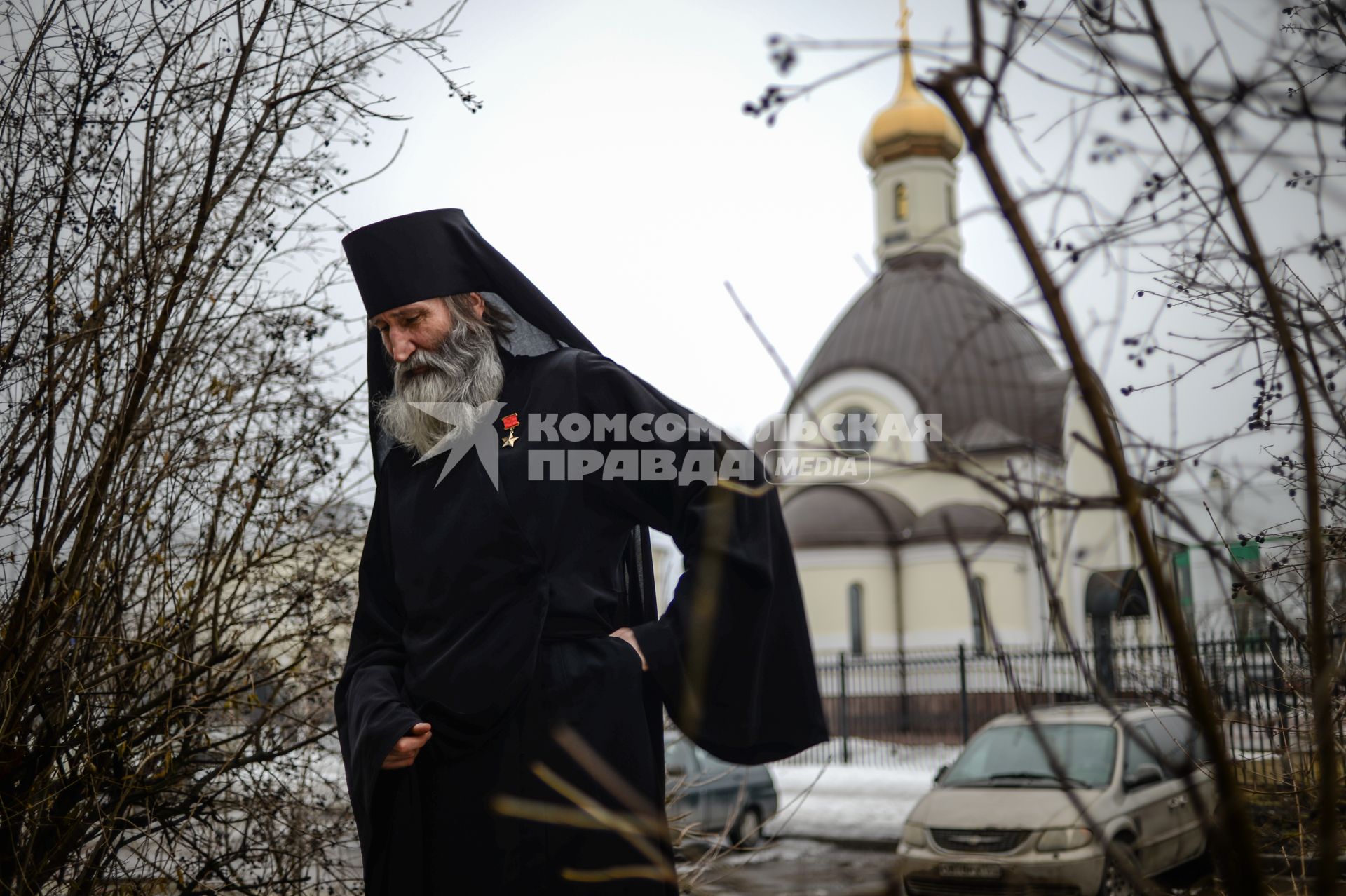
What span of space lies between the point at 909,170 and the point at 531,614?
33417 millimetres

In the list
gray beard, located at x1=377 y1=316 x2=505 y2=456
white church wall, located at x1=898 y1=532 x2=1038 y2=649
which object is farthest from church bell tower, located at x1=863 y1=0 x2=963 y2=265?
gray beard, located at x1=377 y1=316 x2=505 y2=456

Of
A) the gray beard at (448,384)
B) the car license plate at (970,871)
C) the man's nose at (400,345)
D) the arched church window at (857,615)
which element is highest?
the man's nose at (400,345)

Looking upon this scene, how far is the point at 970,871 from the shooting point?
7750mm

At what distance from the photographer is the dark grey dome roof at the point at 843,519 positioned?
83.9 feet

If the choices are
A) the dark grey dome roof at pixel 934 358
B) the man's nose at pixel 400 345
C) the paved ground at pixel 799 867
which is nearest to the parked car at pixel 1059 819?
the paved ground at pixel 799 867

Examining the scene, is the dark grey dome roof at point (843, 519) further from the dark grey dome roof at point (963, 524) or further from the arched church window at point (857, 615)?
the arched church window at point (857, 615)

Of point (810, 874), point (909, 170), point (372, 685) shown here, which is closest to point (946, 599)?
point (909, 170)

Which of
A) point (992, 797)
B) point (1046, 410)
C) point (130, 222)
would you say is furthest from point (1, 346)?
point (1046, 410)

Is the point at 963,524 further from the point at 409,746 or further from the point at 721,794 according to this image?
the point at 409,746

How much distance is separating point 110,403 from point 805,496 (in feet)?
78.0

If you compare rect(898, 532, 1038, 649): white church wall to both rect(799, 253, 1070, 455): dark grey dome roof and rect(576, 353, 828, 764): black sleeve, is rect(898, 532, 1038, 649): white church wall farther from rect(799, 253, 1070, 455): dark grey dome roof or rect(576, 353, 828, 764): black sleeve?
rect(576, 353, 828, 764): black sleeve

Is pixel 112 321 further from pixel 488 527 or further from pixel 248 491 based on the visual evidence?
pixel 488 527

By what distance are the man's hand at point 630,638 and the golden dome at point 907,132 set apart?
32.2 metres

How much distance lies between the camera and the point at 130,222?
10.5 feet
